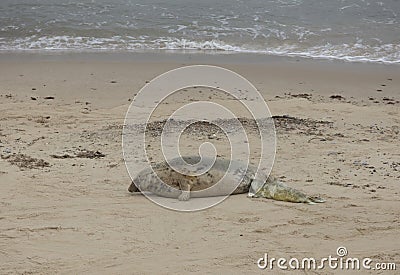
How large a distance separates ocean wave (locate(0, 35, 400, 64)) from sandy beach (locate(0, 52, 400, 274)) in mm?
3488

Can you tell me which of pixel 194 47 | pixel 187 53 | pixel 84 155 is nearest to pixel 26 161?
pixel 84 155

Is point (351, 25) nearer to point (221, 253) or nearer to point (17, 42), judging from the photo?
point (17, 42)

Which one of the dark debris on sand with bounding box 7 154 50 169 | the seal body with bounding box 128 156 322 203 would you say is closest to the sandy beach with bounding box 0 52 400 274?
the dark debris on sand with bounding box 7 154 50 169

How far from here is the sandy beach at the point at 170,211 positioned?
11.6ft

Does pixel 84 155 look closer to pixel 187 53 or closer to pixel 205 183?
pixel 205 183

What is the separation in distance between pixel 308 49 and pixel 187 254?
10.3 m

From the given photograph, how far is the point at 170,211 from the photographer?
427 centimetres

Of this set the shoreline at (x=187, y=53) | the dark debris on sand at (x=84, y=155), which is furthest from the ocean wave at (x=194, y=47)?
the dark debris on sand at (x=84, y=155)

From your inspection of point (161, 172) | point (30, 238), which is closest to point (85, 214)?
point (30, 238)

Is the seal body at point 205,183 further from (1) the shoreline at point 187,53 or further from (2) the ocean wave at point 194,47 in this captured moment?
(2) the ocean wave at point 194,47

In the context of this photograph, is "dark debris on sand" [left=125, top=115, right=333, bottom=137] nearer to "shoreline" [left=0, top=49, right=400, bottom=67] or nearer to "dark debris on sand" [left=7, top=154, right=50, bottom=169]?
"dark debris on sand" [left=7, top=154, right=50, bottom=169]

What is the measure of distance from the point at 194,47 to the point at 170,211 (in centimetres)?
958

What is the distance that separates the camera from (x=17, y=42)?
13.7 metres

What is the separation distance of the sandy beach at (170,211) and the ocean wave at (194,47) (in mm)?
3488
